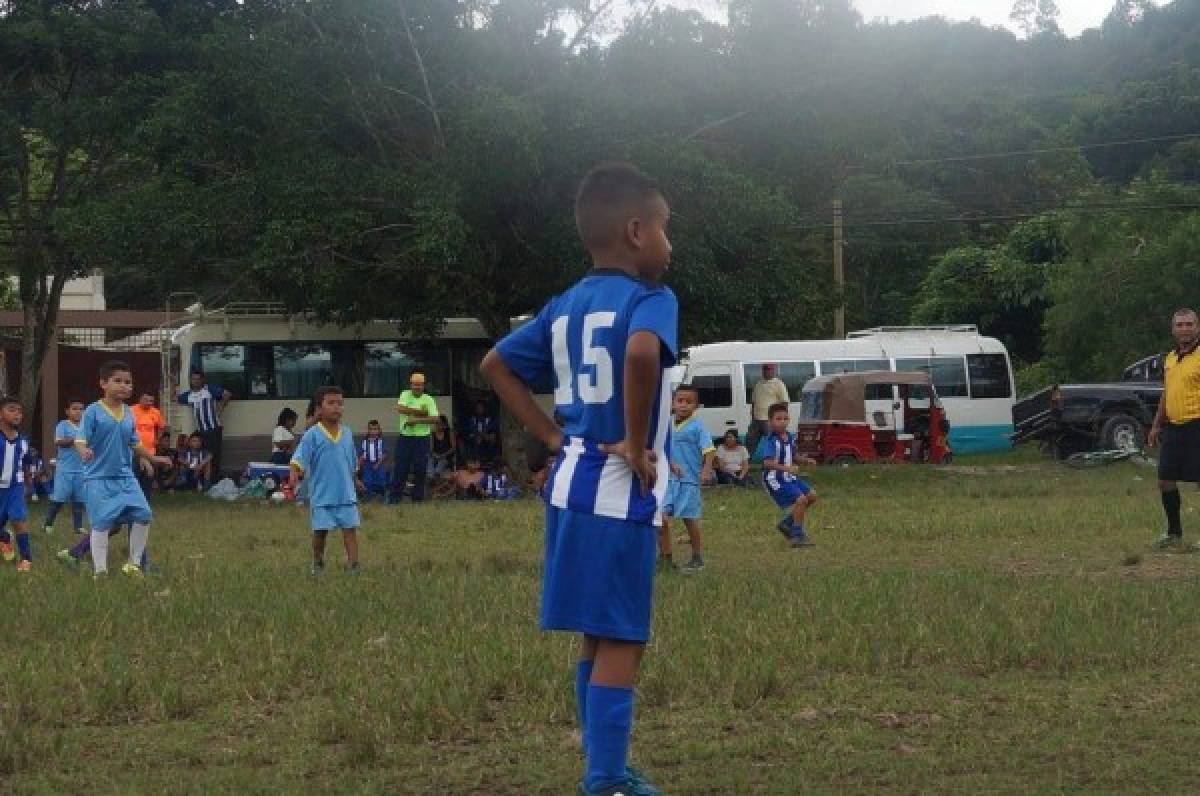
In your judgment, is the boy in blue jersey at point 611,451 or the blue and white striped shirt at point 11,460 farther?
the blue and white striped shirt at point 11,460

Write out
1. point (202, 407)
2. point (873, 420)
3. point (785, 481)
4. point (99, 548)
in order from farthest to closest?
1. point (873, 420)
2. point (202, 407)
3. point (785, 481)
4. point (99, 548)

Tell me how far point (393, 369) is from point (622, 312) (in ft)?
96.0

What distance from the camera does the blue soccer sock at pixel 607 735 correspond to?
492 cm

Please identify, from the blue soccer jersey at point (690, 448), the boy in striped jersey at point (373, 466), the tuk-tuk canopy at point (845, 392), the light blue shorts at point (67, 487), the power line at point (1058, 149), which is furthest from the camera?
the power line at point (1058, 149)

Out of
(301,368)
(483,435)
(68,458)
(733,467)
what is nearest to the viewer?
(68,458)

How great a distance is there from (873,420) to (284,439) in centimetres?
1160

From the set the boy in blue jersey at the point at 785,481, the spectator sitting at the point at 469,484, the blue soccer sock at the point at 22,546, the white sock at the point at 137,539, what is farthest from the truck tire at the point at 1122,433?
the white sock at the point at 137,539

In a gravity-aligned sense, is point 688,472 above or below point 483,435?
below

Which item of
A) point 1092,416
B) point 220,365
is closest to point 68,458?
point 220,365

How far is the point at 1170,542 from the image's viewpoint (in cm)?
1389

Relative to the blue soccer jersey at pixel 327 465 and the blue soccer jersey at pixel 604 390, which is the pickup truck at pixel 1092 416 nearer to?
the blue soccer jersey at pixel 327 465

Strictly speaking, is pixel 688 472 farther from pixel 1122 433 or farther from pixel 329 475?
pixel 1122 433

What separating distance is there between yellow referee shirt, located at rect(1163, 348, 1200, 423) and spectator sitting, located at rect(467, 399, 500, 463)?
1865 cm

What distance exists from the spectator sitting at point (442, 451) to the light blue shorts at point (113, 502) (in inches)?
637
